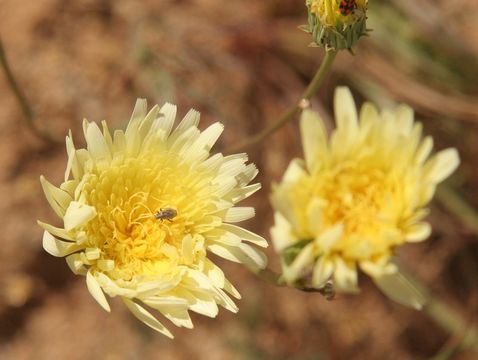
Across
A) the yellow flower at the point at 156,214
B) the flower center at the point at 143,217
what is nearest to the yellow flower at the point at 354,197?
the yellow flower at the point at 156,214

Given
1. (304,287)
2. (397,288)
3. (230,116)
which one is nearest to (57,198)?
(304,287)

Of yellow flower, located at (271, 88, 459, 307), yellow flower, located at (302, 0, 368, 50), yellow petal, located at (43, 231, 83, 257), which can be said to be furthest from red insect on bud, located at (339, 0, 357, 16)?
yellow petal, located at (43, 231, 83, 257)

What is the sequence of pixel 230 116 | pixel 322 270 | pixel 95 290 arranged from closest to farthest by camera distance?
pixel 322 270 → pixel 95 290 → pixel 230 116

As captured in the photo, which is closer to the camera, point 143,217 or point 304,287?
point 304,287

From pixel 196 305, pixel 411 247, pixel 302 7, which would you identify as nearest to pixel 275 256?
pixel 411 247

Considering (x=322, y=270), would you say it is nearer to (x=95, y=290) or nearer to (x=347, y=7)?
(x=95, y=290)

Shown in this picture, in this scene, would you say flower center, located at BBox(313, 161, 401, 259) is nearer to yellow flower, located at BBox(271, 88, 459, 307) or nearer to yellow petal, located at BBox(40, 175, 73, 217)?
yellow flower, located at BBox(271, 88, 459, 307)

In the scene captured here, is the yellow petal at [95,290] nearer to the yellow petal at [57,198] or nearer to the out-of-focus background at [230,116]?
the yellow petal at [57,198]
